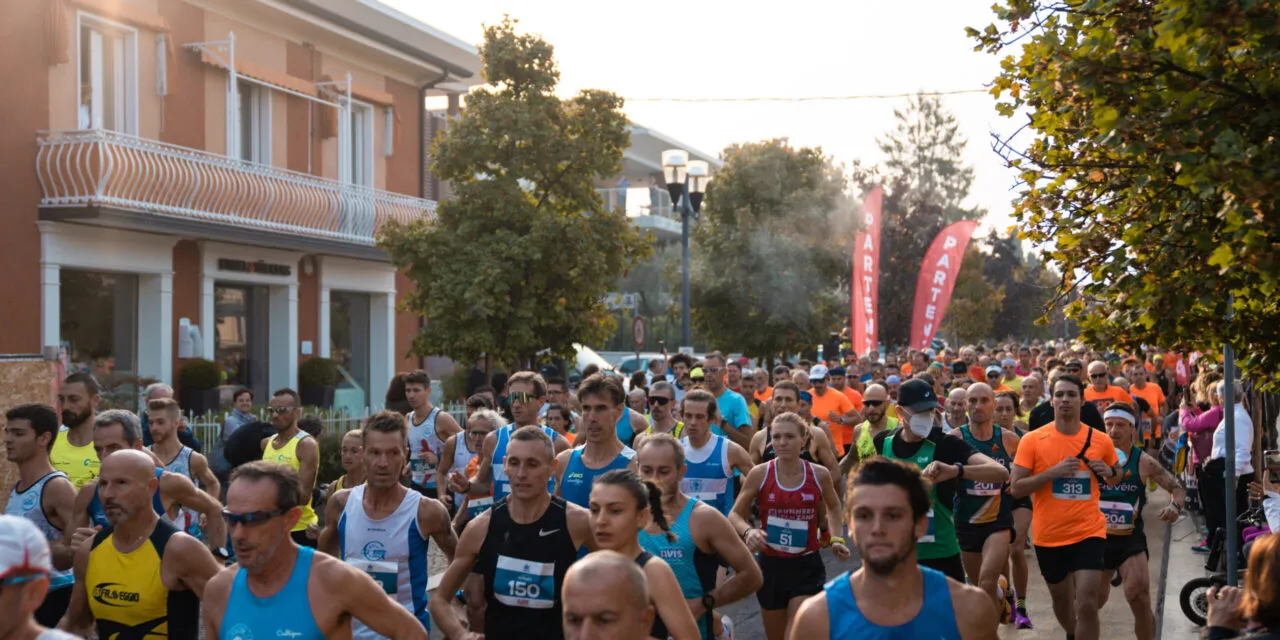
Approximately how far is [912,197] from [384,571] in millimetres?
45094

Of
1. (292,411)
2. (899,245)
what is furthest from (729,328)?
(292,411)

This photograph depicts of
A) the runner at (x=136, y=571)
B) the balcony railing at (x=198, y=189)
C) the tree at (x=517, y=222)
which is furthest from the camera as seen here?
the tree at (x=517, y=222)

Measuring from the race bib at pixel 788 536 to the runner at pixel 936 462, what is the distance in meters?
Answer: 0.80

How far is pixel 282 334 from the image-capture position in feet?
73.0

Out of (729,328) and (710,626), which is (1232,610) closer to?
(710,626)

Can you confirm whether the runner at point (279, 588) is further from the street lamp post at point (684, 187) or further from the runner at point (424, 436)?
the street lamp post at point (684, 187)

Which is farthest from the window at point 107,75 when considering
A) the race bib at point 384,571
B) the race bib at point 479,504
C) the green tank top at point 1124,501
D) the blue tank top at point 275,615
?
the blue tank top at point 275,615

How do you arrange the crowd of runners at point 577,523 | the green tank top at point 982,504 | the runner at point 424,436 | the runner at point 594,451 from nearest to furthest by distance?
the crowd of runners at point 577,523 → the runner at point 594,451 → the green tank top at point 982,504 → the runner at point 424,436

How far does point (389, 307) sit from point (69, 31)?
9.23 metres

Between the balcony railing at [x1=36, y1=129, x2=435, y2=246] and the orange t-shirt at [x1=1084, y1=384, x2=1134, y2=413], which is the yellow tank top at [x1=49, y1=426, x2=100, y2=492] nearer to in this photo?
the balcony railing at [x1=36, y1=129, x2=435, y2=246]

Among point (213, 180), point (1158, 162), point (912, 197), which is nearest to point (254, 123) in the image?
point (213, 180)

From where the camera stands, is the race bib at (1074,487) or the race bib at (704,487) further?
the race bib at (1074,487)

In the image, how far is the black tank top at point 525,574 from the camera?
5.46 metres

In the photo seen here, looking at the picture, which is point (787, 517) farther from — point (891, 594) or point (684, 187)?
point (684, 187)
